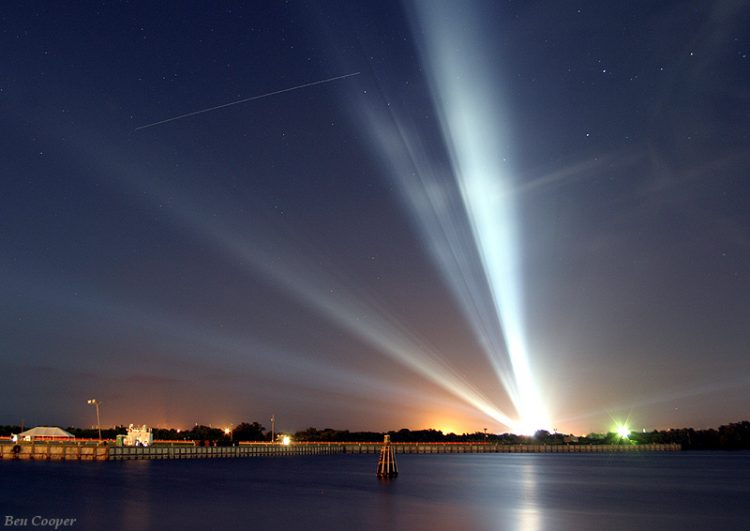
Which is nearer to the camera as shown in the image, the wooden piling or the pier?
the wooden piling

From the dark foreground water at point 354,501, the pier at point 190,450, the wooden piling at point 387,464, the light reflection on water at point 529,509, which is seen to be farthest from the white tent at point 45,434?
the light reflection on water at point 529,509

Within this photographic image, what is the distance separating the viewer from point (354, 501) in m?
45.7

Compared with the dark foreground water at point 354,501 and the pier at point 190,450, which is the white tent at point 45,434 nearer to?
the pier at point 190,450

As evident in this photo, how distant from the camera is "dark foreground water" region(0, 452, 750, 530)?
3600 centimetres

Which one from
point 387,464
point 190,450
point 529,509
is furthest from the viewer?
point 190,450

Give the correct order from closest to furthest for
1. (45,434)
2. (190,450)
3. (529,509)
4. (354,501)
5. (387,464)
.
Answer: (529,509)
(354,501)
(387,464)
(190,450)
(45,434)

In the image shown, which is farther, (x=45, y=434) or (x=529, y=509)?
(x=45, y=434)

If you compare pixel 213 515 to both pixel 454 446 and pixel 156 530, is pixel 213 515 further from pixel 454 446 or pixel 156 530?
pixel 454 446

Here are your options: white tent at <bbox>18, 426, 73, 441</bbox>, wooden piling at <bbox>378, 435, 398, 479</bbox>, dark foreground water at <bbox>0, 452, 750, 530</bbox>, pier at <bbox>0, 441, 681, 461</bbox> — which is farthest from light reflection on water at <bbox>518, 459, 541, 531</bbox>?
white tent at <bbox>18, 426, 73, 441</bbox>

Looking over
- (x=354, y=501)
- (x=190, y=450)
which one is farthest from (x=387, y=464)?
(x=190, y=450)

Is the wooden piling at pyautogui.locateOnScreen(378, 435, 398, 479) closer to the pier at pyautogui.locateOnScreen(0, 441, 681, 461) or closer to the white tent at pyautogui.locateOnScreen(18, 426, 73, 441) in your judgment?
the pier at pyautogui.locateOnScreen(0, 441, 681, 461)

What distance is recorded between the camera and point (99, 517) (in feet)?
116

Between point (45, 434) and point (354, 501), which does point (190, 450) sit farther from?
point (354, 501)

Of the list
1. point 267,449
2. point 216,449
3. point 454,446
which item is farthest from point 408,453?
point 216,449
